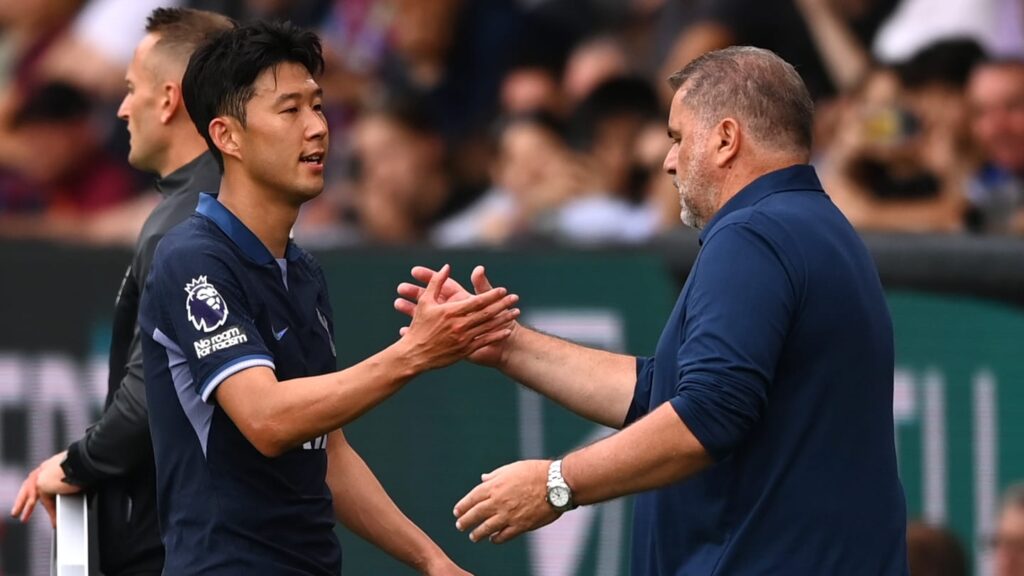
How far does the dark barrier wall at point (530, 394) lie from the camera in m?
6.09

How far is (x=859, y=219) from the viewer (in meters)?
6.78

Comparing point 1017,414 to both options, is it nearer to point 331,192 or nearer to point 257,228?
point 257,228

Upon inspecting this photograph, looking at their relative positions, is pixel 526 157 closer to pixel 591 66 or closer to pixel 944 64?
pixel 591 66

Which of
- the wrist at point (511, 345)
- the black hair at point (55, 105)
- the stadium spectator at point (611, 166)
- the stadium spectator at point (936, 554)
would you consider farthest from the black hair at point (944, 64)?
the black hair at point (55, 105)

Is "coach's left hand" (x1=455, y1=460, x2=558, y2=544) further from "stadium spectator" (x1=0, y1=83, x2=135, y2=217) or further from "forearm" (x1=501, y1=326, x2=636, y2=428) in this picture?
"stadium spectator" (x1=0, y1=83, x2=135, y2=217)

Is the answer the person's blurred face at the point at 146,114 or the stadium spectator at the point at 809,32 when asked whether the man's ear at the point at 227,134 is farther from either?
the stadium spectator at the point at 809,32

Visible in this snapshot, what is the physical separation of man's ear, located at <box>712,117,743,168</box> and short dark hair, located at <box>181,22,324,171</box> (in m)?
0.96

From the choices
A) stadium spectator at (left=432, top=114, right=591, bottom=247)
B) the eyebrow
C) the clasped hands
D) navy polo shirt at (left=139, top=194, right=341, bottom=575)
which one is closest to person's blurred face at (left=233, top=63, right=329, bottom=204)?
the eyebrow

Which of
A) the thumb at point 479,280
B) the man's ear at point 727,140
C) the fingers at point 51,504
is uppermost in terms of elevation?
the man's ear at point 727,140

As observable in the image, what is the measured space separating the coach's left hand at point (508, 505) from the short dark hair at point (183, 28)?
1.64m

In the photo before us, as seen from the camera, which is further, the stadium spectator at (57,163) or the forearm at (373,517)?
the stadium spectator at (57,163)

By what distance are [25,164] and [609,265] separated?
4.17 meters

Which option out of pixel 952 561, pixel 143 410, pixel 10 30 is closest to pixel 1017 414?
pixel 952 561

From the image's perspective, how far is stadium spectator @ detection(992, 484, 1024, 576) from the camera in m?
5.92
